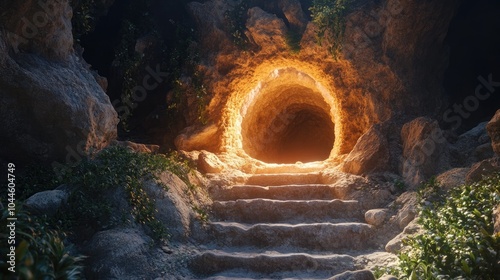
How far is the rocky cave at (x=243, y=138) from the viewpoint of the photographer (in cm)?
557

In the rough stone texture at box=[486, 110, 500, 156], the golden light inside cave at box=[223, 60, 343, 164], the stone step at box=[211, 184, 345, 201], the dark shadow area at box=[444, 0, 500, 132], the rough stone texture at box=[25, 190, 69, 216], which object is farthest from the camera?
the dark shadow area at box=[444, 0, 500, 132]

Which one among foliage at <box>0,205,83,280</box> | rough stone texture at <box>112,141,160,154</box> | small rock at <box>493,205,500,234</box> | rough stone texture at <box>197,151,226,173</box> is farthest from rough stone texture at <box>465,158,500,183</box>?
rough stone texture at <box>112,141,160,154</box>

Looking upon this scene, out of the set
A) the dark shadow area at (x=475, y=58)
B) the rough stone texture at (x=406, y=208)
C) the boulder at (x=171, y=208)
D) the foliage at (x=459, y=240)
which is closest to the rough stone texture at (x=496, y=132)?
the foliage at (x=459, y=240)

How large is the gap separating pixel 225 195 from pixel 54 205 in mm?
3668

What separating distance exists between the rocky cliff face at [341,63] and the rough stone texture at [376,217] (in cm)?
433

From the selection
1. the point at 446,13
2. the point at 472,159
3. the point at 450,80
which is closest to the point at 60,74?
the point at 472,159

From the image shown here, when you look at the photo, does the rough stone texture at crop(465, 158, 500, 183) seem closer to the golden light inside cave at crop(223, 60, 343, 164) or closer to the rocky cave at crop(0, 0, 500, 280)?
the rocky cave at crop(0, 0, 500, 280)

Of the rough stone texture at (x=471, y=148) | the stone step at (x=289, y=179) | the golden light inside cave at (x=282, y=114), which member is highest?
the golden light inside cave at (x=282, y=114)

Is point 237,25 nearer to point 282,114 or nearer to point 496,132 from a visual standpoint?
point 282,114

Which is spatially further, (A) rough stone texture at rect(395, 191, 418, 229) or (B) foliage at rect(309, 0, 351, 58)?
(B) foliage at rect(309, 0, 351, 58)

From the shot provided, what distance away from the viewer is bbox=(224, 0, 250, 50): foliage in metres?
12.2

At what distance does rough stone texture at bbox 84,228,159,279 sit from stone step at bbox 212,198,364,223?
2.24m

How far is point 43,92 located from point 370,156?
689 cm

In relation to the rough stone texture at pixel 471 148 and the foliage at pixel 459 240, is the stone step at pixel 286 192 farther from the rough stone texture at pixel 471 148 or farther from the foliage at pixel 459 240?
the rough stone texture at pixel 471 148
